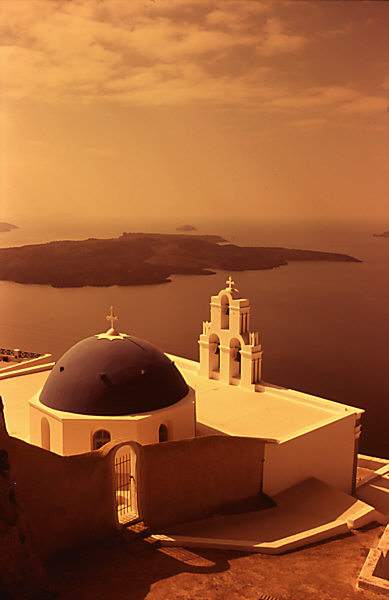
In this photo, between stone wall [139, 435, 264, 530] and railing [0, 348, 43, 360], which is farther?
railing [0, 348, 43, 360]

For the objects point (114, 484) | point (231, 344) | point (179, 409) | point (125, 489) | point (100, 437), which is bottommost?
point (125, 489)

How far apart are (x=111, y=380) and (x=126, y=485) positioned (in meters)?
2.20

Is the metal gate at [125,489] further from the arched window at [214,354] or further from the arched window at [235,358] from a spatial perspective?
the arched window at [214,354]

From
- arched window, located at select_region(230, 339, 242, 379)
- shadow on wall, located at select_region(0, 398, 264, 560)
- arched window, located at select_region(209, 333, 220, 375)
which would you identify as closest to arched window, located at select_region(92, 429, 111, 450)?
shadow on wall, located at select_region(0, 398, 264, 560)

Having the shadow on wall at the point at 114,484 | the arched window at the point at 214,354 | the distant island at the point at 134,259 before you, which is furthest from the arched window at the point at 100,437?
the distant island at the point at 134,259

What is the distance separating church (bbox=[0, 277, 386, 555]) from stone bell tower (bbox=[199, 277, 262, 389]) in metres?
1.20

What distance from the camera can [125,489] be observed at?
37.6ft

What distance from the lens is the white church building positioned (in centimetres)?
1159

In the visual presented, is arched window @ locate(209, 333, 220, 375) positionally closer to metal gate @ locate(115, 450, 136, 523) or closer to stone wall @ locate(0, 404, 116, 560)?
metal gate @ locate(115, 450, 136, 523)

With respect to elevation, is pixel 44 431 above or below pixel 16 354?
above

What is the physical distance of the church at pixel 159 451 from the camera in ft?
30.7

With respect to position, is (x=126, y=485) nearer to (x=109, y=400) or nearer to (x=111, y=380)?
(x=109, y=400)

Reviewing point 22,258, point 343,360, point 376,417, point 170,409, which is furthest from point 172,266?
point 170,409

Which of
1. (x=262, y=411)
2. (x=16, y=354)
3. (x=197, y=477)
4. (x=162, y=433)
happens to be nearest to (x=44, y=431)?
(x=162, y=433)
